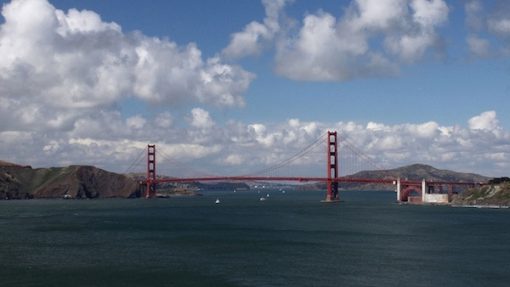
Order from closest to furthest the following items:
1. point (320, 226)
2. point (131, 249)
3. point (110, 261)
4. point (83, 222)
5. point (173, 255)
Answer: point (110, 261)
point (173, 255)
point (131, 249)
point (320, 226)
point (83, 222)

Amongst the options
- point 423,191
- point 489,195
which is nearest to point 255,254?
point 489,195

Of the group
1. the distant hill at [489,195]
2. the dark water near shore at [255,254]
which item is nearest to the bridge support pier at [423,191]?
the distant hill at [489,195]

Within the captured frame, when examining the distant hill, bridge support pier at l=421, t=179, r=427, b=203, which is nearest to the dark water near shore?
the distant hill

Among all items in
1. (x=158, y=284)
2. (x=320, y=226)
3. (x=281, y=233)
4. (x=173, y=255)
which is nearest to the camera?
(x=158, y=284)

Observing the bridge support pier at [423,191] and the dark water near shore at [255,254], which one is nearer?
the dark water near shore at [255,254]

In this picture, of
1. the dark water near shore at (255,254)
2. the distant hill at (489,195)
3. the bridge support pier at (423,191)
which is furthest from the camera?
the bridge support pier at (423,191)

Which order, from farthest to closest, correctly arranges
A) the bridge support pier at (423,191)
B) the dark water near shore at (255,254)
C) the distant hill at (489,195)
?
1. the bridge support pier at (423,191)
2. the distant hill at (489,195)
3. the dark water near shore at (255,254)

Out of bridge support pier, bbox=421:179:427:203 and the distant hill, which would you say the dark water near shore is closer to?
the distant hill

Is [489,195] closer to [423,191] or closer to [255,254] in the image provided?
[423,191]

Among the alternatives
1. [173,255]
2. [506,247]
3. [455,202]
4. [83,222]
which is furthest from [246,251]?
[455,202]

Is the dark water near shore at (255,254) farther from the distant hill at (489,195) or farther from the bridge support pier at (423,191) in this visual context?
the bridge support pier at (423,191)

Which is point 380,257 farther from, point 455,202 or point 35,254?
point 455,202
